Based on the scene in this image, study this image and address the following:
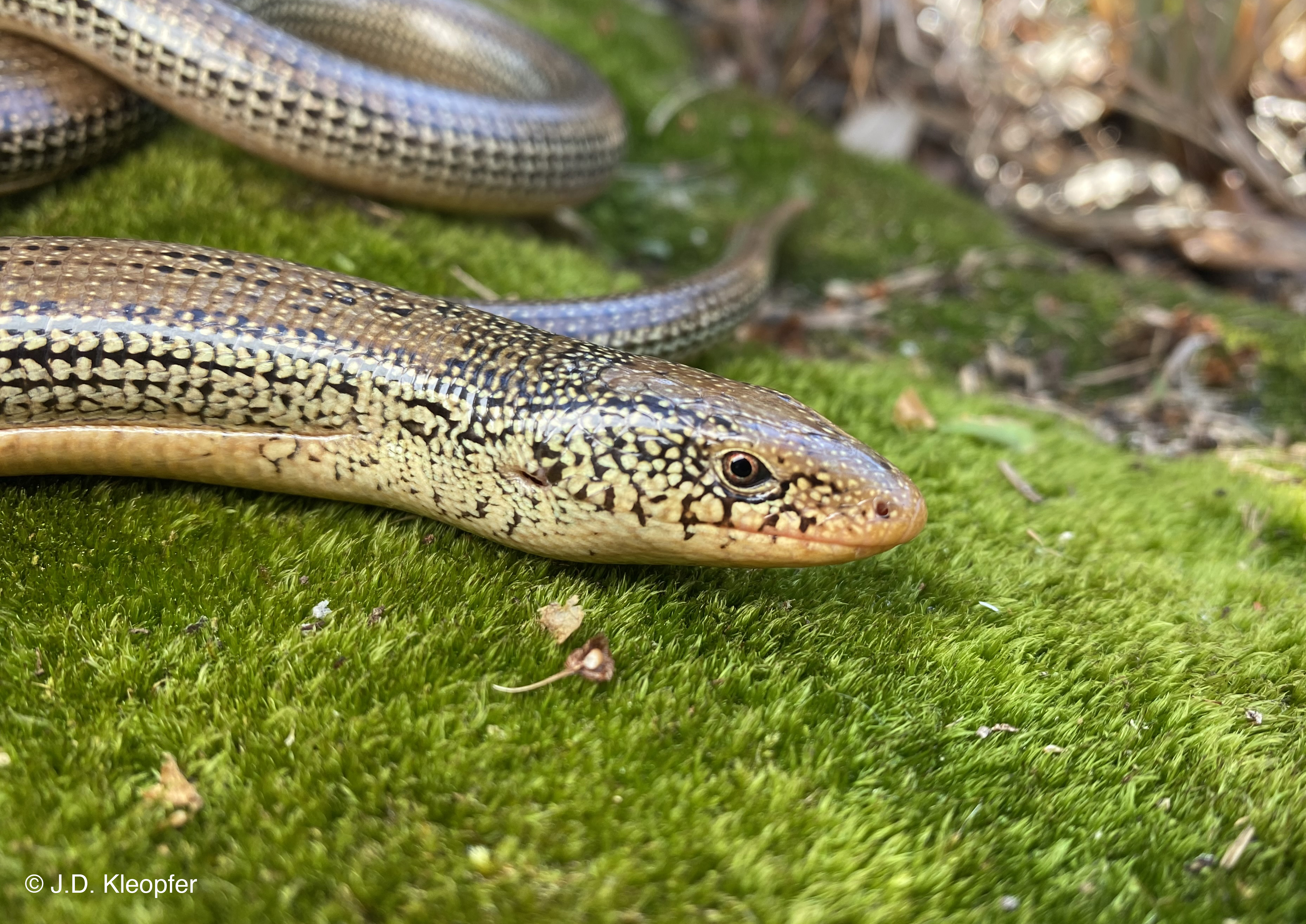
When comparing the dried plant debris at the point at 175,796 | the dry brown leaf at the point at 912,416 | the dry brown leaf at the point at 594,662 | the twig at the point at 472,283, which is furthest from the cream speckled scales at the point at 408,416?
the dry brown leaf at the point at 912,416

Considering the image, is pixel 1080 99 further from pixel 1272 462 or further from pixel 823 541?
pixel 823 541

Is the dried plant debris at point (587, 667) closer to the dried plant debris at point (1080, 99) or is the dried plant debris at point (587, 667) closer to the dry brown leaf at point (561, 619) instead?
the dry brown leaf at point (561, 619)

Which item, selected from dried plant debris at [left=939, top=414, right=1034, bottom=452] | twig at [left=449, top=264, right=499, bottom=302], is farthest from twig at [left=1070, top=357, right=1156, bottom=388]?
twig at [left=449, top=264, right=499, bottom=302]

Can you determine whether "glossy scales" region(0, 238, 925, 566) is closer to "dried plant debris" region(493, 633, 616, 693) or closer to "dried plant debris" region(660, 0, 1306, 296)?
"dried plant debris" region(493, 633, 616, 693)

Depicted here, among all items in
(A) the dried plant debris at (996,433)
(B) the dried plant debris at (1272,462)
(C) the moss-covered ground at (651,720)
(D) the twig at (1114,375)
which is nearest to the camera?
(C) the moss-covered ground at (651,720)

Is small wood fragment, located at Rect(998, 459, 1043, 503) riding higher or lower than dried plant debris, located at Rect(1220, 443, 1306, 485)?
lower
